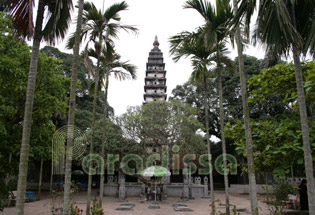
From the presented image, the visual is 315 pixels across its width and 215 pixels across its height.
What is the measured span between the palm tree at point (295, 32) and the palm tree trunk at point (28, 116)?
4.35 metres

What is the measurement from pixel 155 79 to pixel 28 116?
32353 mm

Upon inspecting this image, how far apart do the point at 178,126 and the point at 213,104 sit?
10331mm

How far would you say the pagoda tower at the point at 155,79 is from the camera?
3591 cm

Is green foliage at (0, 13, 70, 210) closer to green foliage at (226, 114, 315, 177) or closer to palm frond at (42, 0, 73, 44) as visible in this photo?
palm frond at (42, 0, 73, 44)

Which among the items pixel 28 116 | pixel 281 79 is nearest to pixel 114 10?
pixel 28 116

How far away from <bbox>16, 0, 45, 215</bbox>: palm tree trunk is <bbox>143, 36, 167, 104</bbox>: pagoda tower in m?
29.2

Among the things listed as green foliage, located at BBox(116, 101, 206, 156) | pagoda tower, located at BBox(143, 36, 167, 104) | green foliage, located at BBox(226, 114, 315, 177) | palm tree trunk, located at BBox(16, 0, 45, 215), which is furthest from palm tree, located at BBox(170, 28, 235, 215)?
pagoda tower, located at BBox(143, 36, 167, 104)

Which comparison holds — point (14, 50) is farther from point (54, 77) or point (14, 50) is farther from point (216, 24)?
point (216, 24)

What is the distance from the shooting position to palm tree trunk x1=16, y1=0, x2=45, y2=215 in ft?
14.7

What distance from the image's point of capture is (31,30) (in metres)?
4.67

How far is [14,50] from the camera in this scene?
26.9 ft

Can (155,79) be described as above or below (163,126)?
above

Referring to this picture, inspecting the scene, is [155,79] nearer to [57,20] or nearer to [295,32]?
[57,20]

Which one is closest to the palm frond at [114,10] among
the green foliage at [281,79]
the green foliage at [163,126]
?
the green foliage at [281,79]
